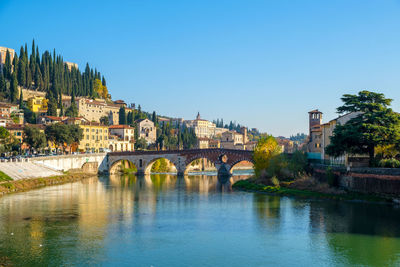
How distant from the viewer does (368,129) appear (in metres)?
38.8

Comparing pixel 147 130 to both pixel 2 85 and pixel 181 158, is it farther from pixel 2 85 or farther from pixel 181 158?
pixel 181 158

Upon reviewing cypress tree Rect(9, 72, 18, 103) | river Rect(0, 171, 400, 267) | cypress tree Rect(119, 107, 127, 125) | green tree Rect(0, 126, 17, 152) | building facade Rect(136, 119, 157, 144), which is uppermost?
cypress tree Rect(9, 72, 18, 103)

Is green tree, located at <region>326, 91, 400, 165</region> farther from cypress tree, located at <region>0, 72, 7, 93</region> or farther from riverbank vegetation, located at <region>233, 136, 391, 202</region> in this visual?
cypress tree, located at <region>0, 72, 7, 93</region>

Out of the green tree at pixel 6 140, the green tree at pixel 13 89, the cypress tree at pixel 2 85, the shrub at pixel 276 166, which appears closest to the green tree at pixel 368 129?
the shrub at pixel 276 166

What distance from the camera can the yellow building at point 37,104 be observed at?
323 feet

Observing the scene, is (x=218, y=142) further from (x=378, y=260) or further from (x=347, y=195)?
(x=378, y=260)

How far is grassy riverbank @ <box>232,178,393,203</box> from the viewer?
120ft

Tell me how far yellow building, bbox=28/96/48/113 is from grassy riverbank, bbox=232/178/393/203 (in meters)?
61.9

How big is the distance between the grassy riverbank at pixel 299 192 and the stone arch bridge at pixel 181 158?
17.7 metres

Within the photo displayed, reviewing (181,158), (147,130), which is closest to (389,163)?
(181,158)

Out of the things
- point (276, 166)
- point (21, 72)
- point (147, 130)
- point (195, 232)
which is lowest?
point (195, 232)

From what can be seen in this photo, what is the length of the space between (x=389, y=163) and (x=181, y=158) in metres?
43.0

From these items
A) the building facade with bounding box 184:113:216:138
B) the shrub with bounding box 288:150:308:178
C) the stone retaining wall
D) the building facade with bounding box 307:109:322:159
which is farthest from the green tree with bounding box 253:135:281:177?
the building facade with bounding box 184:113:216:138

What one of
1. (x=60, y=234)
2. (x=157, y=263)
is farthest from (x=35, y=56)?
(x=157, y=263)
